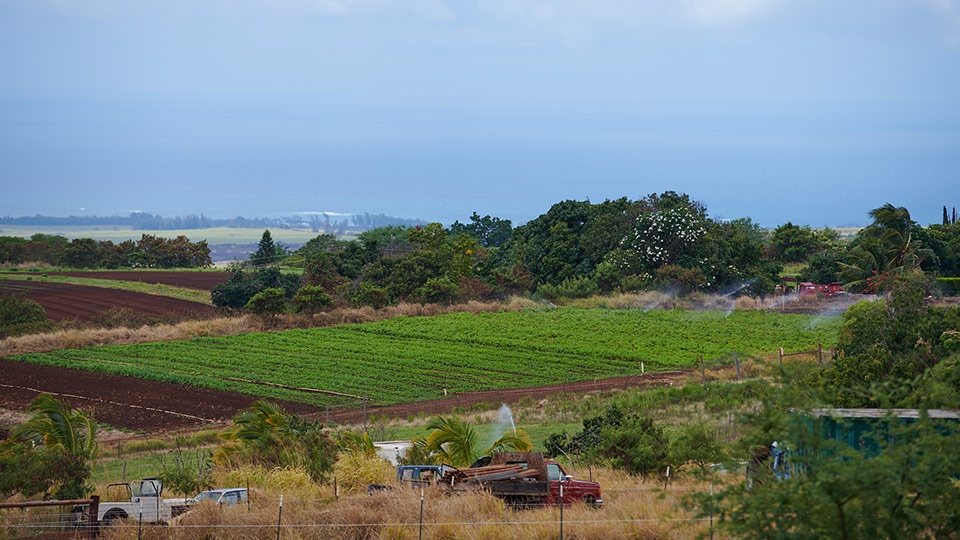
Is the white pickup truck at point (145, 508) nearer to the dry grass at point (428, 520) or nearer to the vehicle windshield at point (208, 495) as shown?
the vehicle windshield at point (208, 495)

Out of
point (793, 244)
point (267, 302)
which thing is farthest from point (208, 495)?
point (793, 244)

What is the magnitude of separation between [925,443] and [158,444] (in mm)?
26862

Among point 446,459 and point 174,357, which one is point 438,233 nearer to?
point 174,357

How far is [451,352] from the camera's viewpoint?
52.8m

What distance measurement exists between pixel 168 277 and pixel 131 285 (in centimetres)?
898

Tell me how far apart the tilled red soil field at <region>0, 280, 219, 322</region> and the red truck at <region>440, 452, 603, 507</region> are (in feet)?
168

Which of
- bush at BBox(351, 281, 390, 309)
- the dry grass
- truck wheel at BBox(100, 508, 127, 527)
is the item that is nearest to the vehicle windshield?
truck wheel at BBox(100, 508, 127, 527)

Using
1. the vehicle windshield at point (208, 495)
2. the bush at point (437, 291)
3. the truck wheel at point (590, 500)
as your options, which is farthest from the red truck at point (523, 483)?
the bush at point (437, 291)

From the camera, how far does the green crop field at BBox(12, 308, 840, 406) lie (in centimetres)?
4459

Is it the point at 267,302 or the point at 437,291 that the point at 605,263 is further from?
the point at 267,302

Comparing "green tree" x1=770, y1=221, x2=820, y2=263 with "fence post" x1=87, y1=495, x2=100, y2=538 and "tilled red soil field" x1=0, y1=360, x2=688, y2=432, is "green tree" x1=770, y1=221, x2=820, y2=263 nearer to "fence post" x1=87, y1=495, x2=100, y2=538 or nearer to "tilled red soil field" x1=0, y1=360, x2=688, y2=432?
"tilled red soil field" x1=0, y1=360, x2=688, y2=432

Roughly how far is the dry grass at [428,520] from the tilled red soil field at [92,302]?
51.2 m

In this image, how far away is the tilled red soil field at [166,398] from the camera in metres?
37.2

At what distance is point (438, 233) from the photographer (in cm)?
9556
